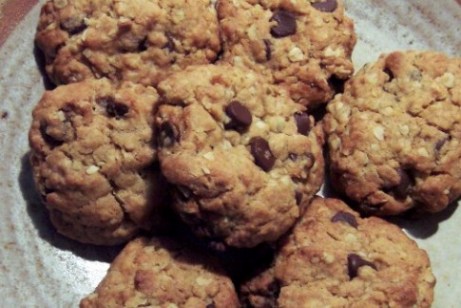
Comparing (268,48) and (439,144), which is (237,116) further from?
(439,144)

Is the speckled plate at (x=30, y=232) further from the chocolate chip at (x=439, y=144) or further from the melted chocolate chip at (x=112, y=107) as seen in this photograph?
the melted chocolate chip at (x=112, y=107)

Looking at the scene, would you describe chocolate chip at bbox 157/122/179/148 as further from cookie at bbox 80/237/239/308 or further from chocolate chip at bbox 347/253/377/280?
chocolate chip at bbox 347/253/377/280

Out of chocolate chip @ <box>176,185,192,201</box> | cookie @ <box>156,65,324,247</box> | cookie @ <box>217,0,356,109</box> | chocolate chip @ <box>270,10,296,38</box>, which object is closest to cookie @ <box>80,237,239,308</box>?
cookie @ <box>156,65,324,247</box>

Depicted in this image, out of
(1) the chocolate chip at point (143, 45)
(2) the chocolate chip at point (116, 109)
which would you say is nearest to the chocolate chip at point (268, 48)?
(1) the chocolate chip at point (143, 45)

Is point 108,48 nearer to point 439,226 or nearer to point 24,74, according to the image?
point 24,74

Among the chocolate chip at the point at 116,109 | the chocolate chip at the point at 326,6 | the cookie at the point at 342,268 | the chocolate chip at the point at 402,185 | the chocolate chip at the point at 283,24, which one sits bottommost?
the cookie at the point at 342,268

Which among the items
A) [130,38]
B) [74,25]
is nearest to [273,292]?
[130,38]

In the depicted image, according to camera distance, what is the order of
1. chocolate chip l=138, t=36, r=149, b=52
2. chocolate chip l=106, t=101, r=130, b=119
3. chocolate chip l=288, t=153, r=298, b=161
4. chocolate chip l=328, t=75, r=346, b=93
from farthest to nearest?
chocolate chip l=328, t=75, r=346, b=93, chocolate chip l=138, t=36, r=149, b=52, chocolate chip l=106, t=101, r=130, b=119, chocolate chip l=288, t=153, r=298, b=161
